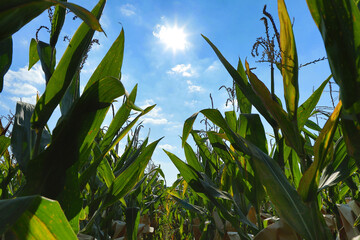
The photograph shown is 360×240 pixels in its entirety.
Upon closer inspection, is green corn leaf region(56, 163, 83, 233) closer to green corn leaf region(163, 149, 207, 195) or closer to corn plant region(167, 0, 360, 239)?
corn plant region(167, 0, 360, 239)

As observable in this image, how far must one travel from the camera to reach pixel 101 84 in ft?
1.65

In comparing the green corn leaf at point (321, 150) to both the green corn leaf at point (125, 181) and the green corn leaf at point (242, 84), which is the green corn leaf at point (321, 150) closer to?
the green corn leaf at point (242, 84)

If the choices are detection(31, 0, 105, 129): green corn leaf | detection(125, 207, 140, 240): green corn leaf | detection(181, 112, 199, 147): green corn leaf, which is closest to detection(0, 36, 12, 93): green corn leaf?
detection(31, 0, 105, 129): green corn leaf

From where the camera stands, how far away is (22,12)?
1.16ft

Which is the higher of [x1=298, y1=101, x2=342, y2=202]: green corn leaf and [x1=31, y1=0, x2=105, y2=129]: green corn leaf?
[x1=31, y1=0, x2=105, y2=129]: green corn leaf

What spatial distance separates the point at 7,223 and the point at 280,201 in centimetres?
49

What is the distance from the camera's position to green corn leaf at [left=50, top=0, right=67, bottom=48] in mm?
595

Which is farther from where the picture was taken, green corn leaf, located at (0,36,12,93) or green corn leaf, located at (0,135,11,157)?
green corn leaf, located at (0,135,11,157)

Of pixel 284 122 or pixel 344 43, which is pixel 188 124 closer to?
pixel 284 122

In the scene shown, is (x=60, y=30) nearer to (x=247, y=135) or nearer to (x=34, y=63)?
(x=34, y=63)

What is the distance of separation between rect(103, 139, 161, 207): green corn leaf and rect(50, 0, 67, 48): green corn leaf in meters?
0.36

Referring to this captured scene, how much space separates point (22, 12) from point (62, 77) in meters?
0.19

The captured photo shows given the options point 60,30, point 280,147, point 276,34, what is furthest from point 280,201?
point 60,30

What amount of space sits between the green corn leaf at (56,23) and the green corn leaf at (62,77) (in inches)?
3.3
